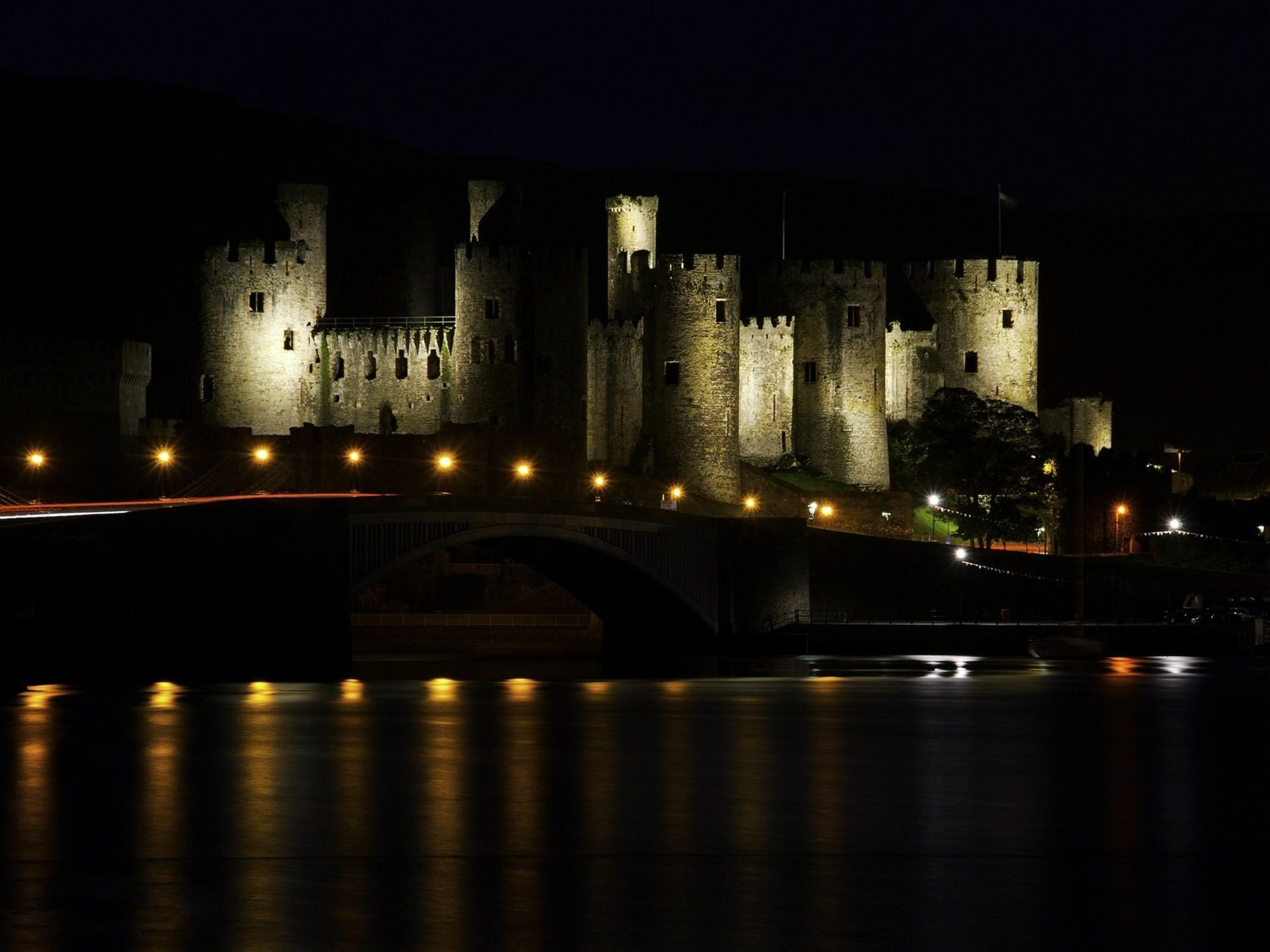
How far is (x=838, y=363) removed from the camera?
85625mm

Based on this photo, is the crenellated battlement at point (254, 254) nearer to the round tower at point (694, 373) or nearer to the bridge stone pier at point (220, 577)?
the round tower at point (694, 373)

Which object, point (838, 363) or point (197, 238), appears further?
point (197, 238)

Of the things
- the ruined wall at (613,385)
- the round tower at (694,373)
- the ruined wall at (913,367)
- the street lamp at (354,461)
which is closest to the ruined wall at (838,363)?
the ruined wall at (913,367)

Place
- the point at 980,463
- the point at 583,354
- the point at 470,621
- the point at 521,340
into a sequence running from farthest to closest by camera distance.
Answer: the point at 980,463 → the point at 583,354 → the point at 521,340 → the point at 470,621

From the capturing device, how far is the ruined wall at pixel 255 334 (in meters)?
79.6

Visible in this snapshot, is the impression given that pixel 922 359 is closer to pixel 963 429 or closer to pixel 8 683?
pixel 963 429

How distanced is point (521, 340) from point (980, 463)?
18.3 meters

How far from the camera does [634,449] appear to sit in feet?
262

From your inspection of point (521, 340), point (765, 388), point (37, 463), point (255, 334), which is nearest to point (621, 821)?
point (37, 463)

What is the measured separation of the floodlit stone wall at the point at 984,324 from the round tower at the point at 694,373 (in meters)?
11.5

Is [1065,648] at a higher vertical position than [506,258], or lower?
lower

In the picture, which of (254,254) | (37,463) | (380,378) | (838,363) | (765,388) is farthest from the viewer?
(838,363)

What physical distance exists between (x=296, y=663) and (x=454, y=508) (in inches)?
225

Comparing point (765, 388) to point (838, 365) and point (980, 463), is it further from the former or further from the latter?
point (980, 463)
